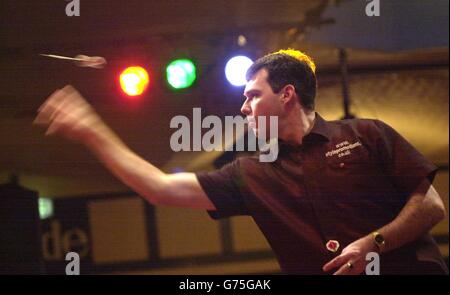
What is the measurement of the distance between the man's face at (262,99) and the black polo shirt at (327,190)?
12 cm

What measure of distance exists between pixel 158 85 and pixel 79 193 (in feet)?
1.64

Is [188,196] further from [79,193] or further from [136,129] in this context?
[79,193]

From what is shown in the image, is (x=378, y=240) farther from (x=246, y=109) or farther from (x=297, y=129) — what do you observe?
(x=246, y=109)

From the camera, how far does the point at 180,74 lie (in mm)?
2111

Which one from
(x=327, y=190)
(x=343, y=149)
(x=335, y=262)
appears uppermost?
(x=343, y=149)

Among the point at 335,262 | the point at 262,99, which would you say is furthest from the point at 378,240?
the point at 262,99

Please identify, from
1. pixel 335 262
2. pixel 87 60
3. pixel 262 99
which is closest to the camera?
pixel 335 262

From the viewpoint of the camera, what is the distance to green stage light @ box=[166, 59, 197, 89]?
2096mm

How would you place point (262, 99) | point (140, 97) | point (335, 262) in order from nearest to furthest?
point (335, 262)
point (262, 99)
point (140, 97)

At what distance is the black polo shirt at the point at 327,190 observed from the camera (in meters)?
1.64

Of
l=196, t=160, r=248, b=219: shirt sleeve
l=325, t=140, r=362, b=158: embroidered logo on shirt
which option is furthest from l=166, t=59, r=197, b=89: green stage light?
l=325, t=140, r=362, b=158: embroidered logo on shirt

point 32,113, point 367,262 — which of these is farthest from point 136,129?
point 367,262

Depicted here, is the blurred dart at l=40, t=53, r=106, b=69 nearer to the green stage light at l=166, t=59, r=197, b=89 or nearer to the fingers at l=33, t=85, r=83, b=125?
the fingers at l=33, t=85, r=83, b=125

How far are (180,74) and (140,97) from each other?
0.18m
